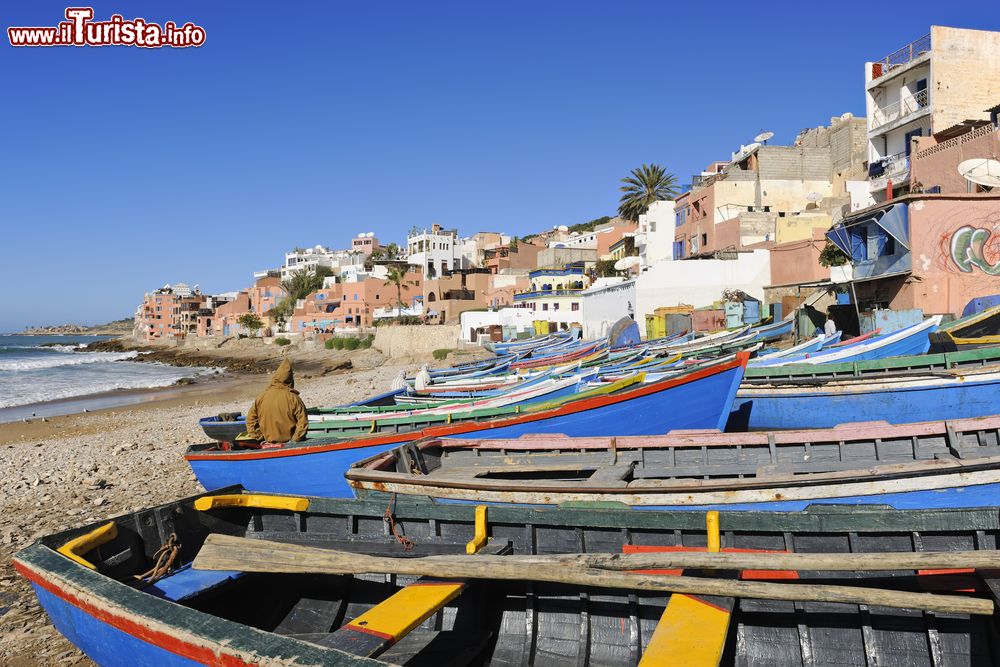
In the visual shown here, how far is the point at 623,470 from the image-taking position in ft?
23.8

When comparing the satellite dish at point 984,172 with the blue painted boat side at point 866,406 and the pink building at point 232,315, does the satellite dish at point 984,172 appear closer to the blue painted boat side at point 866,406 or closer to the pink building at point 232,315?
the blue painted boat side at point 866,406

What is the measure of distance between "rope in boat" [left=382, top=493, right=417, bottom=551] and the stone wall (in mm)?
44913

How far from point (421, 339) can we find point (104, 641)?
1892 inches

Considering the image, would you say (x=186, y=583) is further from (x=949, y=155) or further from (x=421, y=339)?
(x=421, y=339)

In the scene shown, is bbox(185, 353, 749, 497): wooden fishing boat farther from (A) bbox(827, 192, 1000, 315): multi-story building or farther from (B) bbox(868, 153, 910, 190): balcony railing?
(B) bbox(868, 153, 910, 190): balcony railing

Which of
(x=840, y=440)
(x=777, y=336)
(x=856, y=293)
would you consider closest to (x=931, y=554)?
(x=840, y=440)

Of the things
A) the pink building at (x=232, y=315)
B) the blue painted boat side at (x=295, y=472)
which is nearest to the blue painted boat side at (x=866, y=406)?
the blue painted boat side at (x=295, y=472)

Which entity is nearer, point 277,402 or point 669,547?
point 669,547

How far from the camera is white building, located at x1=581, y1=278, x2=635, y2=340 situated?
114ft

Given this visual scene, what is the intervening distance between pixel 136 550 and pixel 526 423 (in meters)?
5.51

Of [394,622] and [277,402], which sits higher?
[277,402]

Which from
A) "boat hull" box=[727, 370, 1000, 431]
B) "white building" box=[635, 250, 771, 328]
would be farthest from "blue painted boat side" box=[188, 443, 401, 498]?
"white building" box=[635, 250, 771, 328]

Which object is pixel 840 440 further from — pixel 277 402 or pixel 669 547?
pixel 277 402

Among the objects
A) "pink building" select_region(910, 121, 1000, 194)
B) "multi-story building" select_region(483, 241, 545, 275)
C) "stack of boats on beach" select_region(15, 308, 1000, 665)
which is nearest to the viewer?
"stack of boats on beach" select_region(15, 308, 1000, 665)
